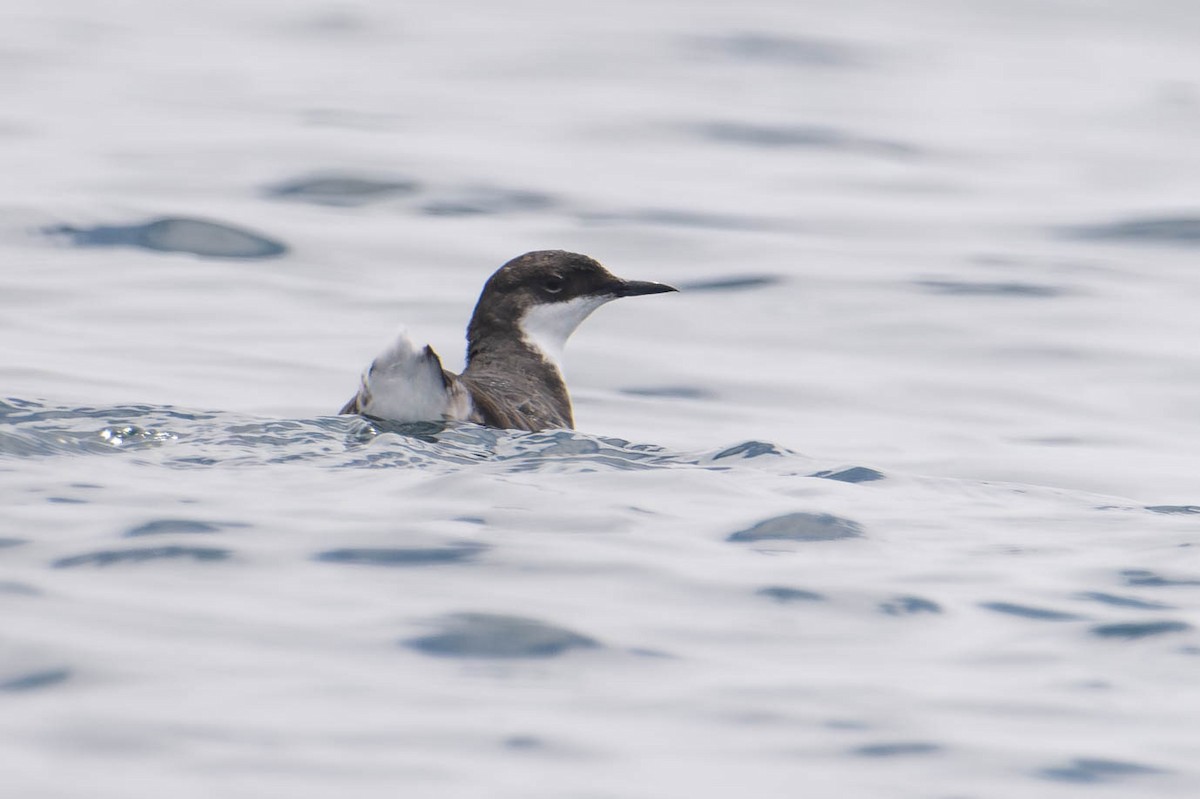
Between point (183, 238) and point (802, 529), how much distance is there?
773 cm

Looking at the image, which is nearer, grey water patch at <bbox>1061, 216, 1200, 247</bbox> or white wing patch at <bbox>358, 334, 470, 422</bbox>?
white wing patch at <bbox>358, 334, 470, 422</bbox>

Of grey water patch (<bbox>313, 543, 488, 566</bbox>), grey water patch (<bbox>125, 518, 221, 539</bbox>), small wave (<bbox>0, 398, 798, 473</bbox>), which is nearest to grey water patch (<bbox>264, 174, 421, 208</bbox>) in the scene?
small wave (<bbox>0, 398, 798, 473</bbox>)

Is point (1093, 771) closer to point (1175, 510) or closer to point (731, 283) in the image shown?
point (1175, 510)

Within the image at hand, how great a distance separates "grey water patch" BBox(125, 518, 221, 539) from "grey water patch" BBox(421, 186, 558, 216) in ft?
28.2

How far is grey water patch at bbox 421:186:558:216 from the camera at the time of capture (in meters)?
14.7

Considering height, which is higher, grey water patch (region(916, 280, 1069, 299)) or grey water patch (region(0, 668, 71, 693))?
grey water patch (region(916, 280, 1069, 299))

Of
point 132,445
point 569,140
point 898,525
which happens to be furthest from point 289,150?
point 898,525

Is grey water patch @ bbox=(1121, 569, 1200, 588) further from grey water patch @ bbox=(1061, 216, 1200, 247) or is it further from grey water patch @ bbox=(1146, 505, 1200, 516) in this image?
grey water patch @ bbox=(1061, 216, 1200, 247)

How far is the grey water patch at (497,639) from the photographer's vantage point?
5207mm

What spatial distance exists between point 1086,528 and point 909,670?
204 centimetres

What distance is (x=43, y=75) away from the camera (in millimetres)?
18625

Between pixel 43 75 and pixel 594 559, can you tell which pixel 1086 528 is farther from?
pixel 43 75

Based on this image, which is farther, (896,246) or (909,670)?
(896,246)

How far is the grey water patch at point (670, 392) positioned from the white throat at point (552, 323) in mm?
1190
